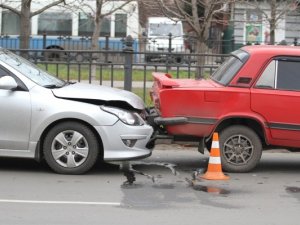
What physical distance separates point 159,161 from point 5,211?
3364 mm

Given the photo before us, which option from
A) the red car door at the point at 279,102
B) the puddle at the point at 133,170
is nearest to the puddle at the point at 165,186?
the puddle at the point at 133,170

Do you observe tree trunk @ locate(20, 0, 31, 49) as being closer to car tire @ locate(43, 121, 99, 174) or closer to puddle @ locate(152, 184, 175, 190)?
car tire @ locate(43, 121, 99, 174)

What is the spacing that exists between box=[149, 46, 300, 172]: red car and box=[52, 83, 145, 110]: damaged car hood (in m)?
0.42

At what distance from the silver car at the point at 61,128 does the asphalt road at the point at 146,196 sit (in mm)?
300

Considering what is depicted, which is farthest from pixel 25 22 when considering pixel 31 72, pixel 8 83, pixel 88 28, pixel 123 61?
pixel 88 28

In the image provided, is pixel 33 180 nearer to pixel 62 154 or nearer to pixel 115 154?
pixel 62 154

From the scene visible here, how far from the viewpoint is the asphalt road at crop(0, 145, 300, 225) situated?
5.71 meters

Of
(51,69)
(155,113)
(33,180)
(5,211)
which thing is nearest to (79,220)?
(5,211)

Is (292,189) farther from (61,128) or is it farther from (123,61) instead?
(123,61)

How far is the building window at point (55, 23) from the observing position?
27391mm

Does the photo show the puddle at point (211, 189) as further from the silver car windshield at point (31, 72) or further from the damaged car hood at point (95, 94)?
the silver car windshield at point (31, 72)

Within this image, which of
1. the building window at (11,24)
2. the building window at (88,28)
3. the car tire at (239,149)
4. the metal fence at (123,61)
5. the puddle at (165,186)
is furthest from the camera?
the building window at (88,28)

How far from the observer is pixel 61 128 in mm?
7422

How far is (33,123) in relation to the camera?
7.41 meters
